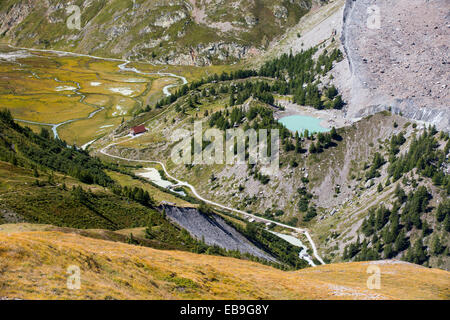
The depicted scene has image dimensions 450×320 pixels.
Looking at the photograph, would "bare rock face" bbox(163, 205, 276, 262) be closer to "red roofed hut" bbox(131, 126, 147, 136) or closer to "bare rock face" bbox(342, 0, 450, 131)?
"bare rock face" bbox(342, 0, 450, 131)

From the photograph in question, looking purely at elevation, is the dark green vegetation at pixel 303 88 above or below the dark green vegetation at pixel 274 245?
above

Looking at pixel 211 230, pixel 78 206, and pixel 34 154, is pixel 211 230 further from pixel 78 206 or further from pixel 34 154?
pixel 34 154

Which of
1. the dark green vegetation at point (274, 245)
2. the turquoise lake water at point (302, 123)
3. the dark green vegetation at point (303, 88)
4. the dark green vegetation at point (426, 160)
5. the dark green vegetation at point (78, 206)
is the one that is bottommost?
the dark green vegetation at point (274, 245)

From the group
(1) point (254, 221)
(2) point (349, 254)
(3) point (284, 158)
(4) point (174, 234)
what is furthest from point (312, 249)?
(4) point (174, 234)

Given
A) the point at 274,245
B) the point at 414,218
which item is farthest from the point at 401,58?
the point at 274,245

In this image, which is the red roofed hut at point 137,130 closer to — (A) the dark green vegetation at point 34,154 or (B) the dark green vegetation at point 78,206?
(A) the dark green vegetation at point 34,154

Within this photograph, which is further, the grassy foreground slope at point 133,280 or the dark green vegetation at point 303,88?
the dark green vegetation at point 303,88

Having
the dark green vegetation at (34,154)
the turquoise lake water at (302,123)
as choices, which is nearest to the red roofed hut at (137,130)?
the dark green vegetation at (34,154)
